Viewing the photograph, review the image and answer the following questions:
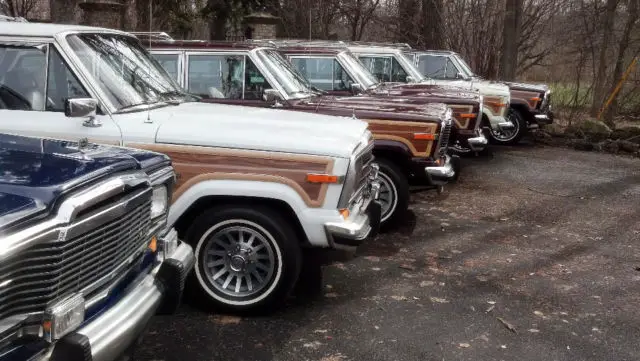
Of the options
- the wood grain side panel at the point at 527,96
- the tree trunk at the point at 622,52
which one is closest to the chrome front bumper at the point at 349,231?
the wood grain side panel at the point at 527,96

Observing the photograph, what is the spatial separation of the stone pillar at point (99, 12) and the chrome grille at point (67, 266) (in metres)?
10.1

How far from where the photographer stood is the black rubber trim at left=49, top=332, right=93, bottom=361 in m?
2.56

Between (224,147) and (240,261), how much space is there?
859 millimetres

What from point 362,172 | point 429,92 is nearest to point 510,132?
point 429,92

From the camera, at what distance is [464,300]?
546 centimetres

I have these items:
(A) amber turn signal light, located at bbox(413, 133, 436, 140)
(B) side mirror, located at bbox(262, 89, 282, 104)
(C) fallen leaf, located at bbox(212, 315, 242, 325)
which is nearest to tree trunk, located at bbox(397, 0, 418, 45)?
(A) amber turn signal light, located at bbox(413, 133, 436, 140)

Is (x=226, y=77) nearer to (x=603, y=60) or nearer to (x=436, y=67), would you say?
(x=436, y=67)

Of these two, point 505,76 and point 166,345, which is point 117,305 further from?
point 505,76

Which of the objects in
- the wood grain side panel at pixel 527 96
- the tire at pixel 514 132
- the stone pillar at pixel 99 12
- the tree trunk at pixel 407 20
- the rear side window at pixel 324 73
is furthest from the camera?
the tree trunk at pixel 407 20

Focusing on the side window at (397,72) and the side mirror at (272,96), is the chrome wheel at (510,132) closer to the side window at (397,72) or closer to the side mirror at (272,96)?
the side window at (397,72)

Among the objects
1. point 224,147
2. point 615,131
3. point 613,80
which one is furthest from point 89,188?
point 613,80

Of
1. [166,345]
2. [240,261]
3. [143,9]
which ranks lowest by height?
[166,345]

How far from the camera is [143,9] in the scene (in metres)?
18.3

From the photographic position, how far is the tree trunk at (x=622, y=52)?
17531mm
